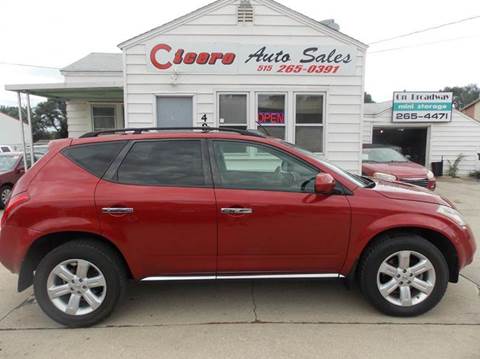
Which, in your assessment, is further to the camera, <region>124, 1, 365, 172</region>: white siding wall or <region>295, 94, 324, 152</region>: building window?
<region>295, 94, 324, 152</region>: building window

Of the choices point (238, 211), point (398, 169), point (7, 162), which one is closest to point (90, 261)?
point (238, 211)

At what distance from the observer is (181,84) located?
7.64 metres

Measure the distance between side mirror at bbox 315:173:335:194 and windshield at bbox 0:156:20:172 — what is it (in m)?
8.55

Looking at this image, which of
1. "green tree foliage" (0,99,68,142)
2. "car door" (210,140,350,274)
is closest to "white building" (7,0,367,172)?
"car door" (210,140,350,274)

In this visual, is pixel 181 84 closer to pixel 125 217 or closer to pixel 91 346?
pixel 125 217

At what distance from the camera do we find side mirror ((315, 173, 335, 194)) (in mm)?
3020

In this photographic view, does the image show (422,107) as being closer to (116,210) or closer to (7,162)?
(7,162)

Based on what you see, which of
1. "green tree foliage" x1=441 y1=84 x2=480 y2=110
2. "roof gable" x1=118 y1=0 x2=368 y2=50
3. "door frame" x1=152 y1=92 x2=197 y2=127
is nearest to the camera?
"roof gable" x1=118 y1=0 x2=368 y2=50

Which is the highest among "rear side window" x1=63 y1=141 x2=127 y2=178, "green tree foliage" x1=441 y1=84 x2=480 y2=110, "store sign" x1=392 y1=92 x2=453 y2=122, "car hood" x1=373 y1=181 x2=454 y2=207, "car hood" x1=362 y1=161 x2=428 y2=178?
"green tree foliage" x1=441 y1=84 x2=480 y2=110

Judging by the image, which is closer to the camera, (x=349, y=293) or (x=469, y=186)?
(x=349, y=293)

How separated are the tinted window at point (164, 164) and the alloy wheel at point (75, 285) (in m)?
0.84

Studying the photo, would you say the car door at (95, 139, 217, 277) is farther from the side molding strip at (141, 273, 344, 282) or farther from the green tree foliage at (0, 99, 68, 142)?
the green tree foliage at (0, 99, 68, 142)

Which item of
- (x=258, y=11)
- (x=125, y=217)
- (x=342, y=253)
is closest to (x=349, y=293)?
(x=342, y=253)

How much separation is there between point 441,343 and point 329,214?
133 centimetres
